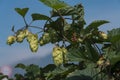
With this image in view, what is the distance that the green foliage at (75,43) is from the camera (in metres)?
3.29

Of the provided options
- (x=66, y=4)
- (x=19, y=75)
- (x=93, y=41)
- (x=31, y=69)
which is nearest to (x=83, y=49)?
(x=93, y=41)

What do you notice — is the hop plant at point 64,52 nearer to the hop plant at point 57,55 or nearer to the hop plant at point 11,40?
the hop plant at point 57,55

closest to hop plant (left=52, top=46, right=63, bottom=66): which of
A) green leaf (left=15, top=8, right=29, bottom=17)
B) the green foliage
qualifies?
the green foliage

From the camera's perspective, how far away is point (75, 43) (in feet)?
11.5

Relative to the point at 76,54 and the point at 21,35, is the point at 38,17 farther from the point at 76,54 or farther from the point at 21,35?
the point at 76,54

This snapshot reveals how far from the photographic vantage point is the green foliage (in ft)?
10.8

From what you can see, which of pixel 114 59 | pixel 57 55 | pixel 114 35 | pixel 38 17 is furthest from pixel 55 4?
pixel 114 59

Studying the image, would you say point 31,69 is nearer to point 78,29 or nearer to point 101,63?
point 78,29

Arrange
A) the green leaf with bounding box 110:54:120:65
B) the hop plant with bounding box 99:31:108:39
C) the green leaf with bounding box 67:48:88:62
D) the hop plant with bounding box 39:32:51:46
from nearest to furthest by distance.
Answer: the green leaf with bounding box 110:54:120:65 → the green leaf with bounding box 67:48:88:62 → the hop plant with bounding box 99:31:108:39 → the hop plant with bounding box 39:32:51:46

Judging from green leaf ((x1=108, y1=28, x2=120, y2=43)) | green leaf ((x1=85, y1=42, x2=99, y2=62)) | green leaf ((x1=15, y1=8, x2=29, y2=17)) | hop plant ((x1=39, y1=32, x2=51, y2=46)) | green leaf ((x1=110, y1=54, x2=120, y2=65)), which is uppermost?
green leaf ((x1=15, y1=8, x2=29, y2=17))

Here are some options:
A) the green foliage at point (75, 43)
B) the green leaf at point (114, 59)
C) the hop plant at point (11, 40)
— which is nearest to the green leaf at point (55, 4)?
the green foliage at point (75, 43)

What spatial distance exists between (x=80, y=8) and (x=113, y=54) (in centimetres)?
76

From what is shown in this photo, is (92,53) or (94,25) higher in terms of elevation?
(94,25)

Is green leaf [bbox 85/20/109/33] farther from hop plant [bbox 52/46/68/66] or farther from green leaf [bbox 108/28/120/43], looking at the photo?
hop plant [bbox 52/46/68/66]
